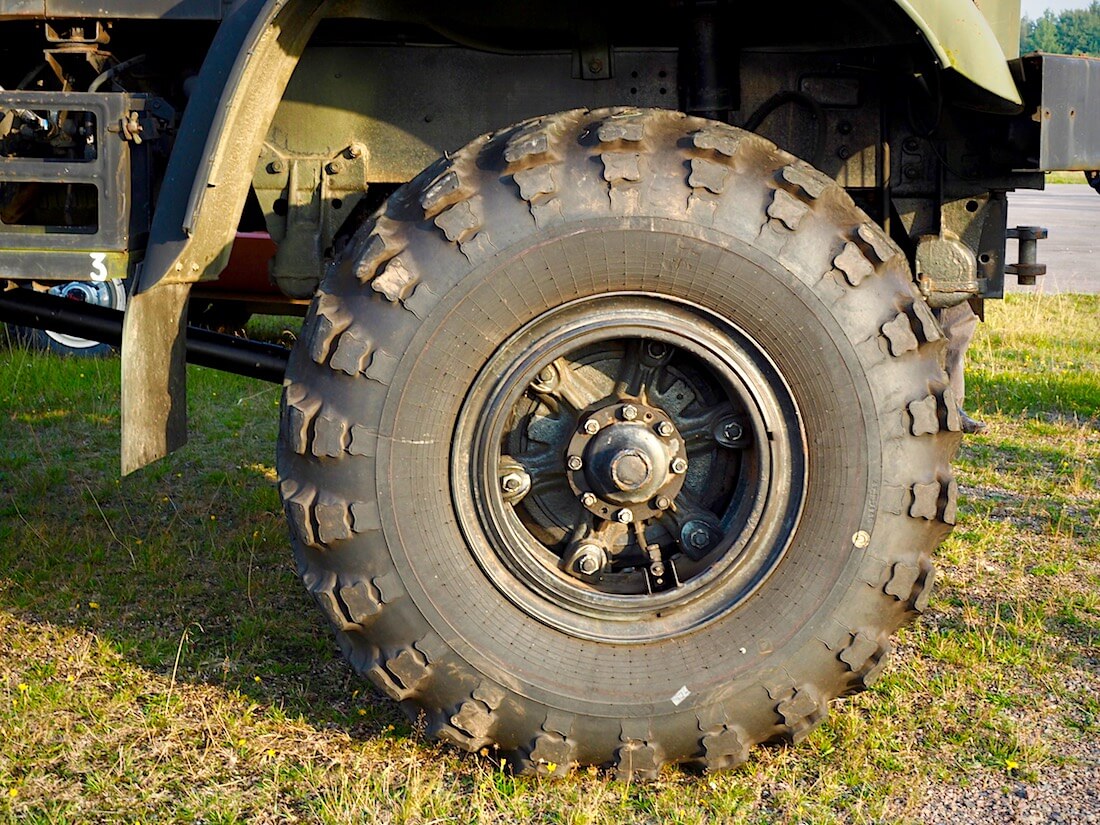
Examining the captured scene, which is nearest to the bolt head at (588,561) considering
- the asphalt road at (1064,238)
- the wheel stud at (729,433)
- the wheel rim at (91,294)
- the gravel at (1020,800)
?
the wheel stud at (729,433)

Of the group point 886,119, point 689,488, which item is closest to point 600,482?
point 689,488

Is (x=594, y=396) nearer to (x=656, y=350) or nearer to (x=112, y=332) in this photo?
(x=656, y=350)

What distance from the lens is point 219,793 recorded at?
2.93 metres

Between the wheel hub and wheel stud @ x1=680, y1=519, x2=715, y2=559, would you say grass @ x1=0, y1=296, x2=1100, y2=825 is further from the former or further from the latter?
the wheel hub

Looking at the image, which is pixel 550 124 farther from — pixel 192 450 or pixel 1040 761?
pixel 192 450

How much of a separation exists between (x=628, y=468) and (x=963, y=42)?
131cm

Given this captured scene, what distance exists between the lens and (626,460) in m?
2.91

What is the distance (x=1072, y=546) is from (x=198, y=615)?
3.49m

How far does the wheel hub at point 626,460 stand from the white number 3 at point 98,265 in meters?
1.32

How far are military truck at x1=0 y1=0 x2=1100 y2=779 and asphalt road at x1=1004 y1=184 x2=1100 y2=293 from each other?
5.27m

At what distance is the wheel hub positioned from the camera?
292 cm

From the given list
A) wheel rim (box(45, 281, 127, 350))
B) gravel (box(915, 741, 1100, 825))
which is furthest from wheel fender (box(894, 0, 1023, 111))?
wheel rim (box(45, 281, 127, 350))

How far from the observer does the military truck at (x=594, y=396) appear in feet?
9.23

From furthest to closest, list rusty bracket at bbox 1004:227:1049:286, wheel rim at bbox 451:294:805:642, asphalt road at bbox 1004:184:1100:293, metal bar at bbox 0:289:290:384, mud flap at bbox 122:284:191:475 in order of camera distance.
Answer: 1. asphalt road at bbox 1004:184:1100:293
2. metal bar at bbox 0:289:290:384
3. rusty bracket at bbox 1004:227:1049:286
4. mud flap at bbox 122:284:191:475
5. wheel rim at bbox 451:294:805:642
